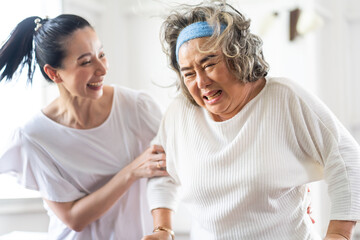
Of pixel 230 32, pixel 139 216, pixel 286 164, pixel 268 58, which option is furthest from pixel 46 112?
pixel 268 58

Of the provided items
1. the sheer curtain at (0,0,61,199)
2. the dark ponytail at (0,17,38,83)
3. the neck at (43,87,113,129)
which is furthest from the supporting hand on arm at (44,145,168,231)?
the sheer curtain at (0,0,61,199)

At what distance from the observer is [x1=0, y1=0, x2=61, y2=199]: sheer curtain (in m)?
2.34

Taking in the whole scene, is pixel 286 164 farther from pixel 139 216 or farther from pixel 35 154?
pixel 35 154

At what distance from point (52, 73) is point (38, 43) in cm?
12

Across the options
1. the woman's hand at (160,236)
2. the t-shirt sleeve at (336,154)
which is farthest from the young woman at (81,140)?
the t-shirt sleeve at (336,154)

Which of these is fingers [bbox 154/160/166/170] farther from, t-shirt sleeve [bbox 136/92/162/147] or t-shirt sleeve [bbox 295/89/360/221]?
t-shirt sleeve [bbox 295/89/360/221]

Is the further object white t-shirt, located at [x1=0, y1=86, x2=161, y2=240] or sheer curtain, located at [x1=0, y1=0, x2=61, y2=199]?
sheer curtain, located at [x1=0, y1=0, x2=61, y2=199]

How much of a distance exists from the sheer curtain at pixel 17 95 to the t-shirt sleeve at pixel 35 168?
0.66m

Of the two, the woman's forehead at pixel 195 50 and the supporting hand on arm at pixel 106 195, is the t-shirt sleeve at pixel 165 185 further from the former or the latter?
the woman's forehead at pixel 195 50

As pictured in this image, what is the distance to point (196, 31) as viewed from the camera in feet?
4.13

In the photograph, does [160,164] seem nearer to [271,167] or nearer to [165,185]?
[165,185]

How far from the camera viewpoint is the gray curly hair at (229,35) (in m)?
1.22

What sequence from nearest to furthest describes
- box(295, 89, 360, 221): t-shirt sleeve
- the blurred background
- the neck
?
box(295, 89, 360, 221): t-shirt sleeve < the neck < the blurred background

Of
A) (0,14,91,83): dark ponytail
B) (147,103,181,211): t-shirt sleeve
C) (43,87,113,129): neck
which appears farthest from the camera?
(43,87,113,129): neck
